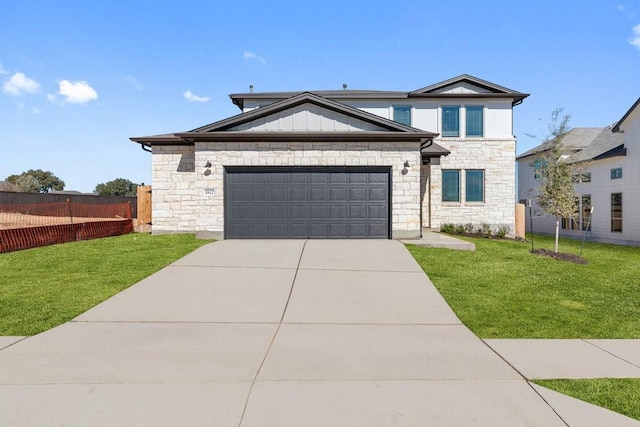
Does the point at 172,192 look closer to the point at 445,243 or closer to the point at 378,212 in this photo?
the point at 378,212

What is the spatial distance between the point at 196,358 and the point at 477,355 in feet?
12.4

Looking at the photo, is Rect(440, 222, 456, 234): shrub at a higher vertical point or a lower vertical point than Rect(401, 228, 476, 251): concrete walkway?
higher

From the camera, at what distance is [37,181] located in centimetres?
8250

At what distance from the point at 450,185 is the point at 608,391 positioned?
16452mm

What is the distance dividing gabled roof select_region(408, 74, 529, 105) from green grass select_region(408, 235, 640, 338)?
10.4 metres

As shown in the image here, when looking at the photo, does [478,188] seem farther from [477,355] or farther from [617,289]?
[477,355]

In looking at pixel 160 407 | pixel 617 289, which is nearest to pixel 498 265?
pixel 617 289

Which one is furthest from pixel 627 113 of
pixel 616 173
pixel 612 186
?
pixel 612 186

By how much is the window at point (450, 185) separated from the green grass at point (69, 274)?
42.7 ft

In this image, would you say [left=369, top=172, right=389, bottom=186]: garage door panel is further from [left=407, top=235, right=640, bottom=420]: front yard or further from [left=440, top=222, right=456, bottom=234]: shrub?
[left=440, top=222, right=456, bottom=234]: shrub

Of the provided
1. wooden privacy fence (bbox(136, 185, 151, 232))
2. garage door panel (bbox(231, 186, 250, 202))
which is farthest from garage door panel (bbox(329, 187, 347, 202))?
wooden privacy fence (bbox(136, 185, 151, 232))

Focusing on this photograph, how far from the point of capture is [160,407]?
3.56 m

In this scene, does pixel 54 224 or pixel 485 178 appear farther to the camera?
pixel 485 178

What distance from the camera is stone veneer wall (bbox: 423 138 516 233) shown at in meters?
19.3
